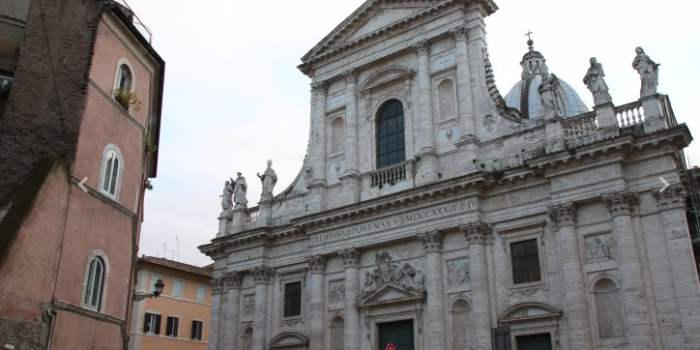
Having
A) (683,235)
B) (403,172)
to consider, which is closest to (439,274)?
(403,172)

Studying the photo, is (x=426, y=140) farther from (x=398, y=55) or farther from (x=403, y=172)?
(x=398, y=55)

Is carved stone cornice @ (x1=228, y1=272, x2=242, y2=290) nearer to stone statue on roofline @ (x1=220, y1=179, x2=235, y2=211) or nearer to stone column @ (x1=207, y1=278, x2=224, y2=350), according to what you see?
stone column @ (x1=207, y1=278, x2=224, y2=350)

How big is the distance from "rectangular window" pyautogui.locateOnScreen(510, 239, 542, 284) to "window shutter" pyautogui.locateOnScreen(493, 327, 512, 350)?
1536 millimetres

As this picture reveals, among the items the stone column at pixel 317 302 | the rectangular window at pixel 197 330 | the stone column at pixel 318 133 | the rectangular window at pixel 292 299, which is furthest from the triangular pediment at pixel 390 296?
the rectangular window at pixel 197 330

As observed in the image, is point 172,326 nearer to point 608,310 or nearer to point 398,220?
point 398,220

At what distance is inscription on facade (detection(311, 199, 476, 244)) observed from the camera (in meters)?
19.8

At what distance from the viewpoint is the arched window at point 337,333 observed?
21.5 metres

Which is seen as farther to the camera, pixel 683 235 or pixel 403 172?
Answer: pixel 403 172

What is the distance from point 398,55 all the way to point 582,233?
9389mm

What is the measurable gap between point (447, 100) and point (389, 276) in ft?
19.9

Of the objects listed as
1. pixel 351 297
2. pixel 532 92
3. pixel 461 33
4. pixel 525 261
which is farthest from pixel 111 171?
pixel 532 92

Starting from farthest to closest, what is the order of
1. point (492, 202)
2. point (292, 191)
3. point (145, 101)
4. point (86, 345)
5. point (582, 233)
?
point (292, 191) → point (492, 202) → point (582, 233) → point (145, 101) → point (86, 345)

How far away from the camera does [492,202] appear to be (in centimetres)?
1959

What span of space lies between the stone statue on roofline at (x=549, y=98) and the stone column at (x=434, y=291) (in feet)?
15.5
